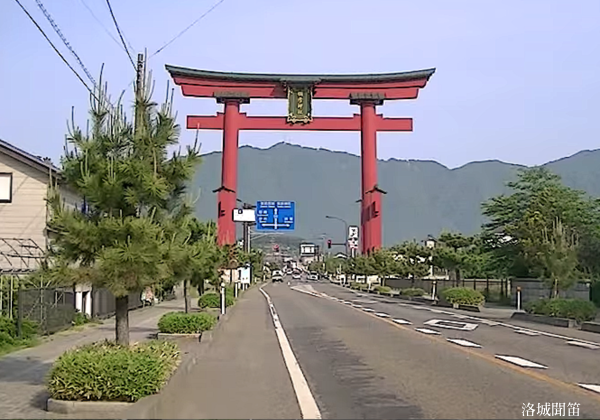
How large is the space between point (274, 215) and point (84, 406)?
55.9 m

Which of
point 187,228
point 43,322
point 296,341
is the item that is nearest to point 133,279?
point 187,228

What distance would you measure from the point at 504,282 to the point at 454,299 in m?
9.80

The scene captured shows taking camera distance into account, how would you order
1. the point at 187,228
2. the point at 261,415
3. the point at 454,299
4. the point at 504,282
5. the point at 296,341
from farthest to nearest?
the point at 504,282
the point at 454,299
the point at 296,341
the point at 187,228
the point at 261,415

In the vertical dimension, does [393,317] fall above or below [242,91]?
below

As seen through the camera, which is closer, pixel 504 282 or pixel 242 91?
pixel 504 282

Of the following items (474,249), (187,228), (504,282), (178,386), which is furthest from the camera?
(474,249)

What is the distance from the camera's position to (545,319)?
107ft

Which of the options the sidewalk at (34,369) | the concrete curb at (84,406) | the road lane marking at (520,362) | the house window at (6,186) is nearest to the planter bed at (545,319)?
the road lane marking at (520,362)

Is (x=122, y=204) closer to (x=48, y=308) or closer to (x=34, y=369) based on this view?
(x=34, y=369)

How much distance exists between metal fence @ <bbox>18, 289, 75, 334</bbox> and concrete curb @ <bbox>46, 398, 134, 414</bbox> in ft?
39.2

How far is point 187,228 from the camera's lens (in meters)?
13.0

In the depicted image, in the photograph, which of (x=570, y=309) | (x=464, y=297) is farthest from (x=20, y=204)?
(x=464, y=297)

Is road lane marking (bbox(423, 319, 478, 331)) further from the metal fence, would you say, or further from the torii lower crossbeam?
the torii lower crossbeam

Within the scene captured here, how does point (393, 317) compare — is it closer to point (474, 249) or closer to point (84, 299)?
point (84, 299)
